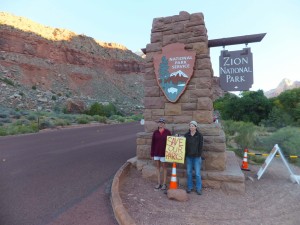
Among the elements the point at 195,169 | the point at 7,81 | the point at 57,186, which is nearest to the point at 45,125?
the point at 57,186

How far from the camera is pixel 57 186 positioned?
612 cm

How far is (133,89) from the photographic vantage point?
60531 millimetres

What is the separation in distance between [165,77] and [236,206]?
11.9 ft

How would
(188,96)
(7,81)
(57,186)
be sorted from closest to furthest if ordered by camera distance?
(57,186)
(188,96)
(7,81)

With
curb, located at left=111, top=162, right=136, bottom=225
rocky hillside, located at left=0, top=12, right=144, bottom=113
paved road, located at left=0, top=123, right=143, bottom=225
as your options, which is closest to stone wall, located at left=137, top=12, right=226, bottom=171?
curb, located at left=111, top=162, right=136, bottom=225

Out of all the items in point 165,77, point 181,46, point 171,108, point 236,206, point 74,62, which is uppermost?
point 74,62

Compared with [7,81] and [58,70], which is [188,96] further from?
[58,70]

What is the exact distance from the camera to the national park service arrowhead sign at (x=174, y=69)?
267 inches

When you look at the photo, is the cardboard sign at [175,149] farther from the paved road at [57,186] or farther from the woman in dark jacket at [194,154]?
the paved road at [57,186]

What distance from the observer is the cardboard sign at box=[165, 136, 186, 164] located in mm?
6066

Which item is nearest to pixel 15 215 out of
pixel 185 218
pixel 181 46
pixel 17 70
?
pixel 185 218

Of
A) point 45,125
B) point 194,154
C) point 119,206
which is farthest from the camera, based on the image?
point 45,125

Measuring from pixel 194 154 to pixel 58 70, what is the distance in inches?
1880

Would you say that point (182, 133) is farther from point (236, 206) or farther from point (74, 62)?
point (74, 62)
